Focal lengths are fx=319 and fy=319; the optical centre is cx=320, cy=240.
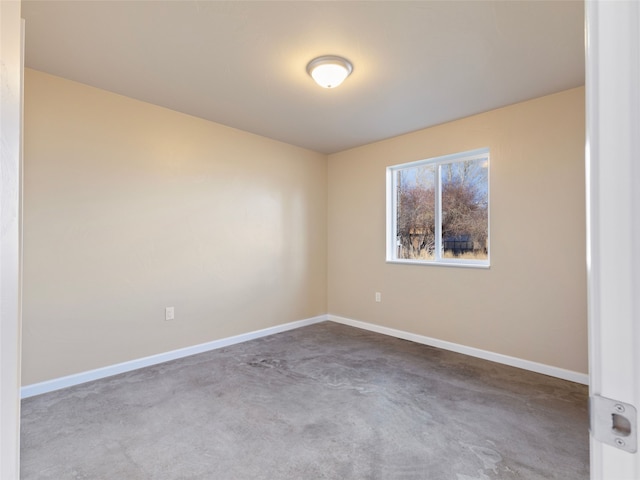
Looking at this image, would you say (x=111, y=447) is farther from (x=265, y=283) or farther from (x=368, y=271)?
(x=368, y=271)

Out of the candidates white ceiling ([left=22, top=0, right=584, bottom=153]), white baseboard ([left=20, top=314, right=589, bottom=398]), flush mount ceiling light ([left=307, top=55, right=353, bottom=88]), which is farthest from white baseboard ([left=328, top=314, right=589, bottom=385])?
flush mount ceiling light ([left=307, top=55, right=353, bottom=88])

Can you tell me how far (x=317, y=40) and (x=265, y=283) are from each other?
8.84ft

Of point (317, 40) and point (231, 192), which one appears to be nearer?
point (317, 40)

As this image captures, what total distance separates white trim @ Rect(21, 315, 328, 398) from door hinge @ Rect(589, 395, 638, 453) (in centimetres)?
324

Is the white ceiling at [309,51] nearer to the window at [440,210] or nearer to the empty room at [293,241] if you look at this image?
the empty room at [293,241]

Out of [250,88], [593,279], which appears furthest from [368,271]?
[593,279]

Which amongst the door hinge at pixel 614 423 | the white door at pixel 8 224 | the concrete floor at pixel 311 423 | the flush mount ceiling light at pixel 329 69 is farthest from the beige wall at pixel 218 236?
the door hinge at pixel 614 423

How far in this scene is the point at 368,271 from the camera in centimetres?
417

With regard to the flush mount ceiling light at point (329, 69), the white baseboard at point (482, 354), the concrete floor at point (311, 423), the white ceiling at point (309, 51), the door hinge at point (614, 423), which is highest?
the white ceiling at point (309, 51)

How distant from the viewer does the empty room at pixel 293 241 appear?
181 cm

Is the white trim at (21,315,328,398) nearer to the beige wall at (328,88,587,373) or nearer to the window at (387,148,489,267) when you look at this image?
the beige wall at (328,88,587,373)

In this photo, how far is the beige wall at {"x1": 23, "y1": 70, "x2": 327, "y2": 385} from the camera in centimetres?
244

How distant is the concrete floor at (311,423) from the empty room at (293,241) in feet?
0.05

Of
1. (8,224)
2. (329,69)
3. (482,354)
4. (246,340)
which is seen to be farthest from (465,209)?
(8,224)
